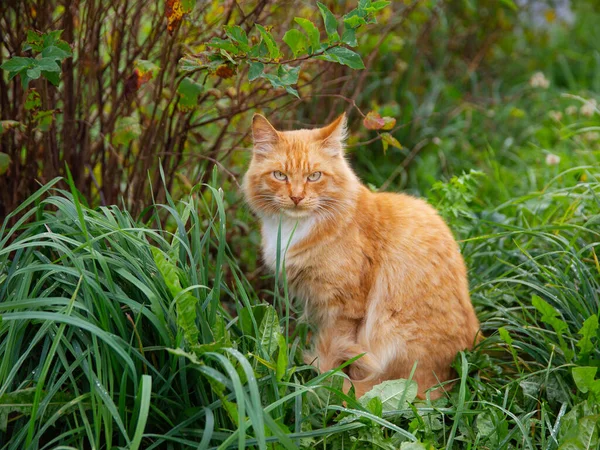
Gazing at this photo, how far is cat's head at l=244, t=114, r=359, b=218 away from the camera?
2.95 m

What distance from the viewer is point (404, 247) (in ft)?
9.78

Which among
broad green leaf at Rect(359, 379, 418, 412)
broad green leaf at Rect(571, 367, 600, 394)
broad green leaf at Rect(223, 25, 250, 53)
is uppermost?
broad green leaf at Rect(223, 25, 250, 53)

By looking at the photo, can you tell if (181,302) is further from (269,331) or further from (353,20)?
(353,20)

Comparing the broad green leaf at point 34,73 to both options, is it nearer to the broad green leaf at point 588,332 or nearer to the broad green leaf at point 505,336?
the broad green leaf at point 505,336

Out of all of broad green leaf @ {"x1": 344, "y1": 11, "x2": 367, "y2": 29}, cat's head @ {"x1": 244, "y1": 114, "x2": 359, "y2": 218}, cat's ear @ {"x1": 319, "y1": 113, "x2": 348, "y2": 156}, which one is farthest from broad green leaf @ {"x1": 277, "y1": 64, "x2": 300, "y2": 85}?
cat's ear @ {"x1": 319, "y1": 113, "x2": 348, "y2": 156}

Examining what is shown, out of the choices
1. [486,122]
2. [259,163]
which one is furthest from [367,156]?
[259,163]

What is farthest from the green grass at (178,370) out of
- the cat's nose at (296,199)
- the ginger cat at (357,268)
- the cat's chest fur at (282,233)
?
the cat's nose at (296,199)

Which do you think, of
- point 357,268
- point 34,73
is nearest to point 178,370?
point 357,268

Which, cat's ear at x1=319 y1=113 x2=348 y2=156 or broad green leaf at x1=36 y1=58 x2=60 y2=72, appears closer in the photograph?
broad green leaf at x1=36 y1=58 x2=60 y2=72

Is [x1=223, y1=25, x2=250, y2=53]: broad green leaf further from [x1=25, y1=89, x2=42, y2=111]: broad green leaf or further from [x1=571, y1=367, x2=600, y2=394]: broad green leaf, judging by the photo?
[x1=571, y1=367, x2=600, y2=394]: broad green leaf

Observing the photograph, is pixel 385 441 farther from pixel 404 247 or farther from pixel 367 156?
pixel 367 156

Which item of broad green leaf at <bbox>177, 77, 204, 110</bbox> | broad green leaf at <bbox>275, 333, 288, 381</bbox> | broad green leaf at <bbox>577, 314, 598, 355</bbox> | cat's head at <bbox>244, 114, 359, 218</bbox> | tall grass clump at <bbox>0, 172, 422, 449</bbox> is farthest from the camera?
cat's head at <bbox>244, 114, 359, 218</bbox>

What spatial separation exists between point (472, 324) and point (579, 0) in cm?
631

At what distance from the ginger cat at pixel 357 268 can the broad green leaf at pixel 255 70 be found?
0.39 meters
